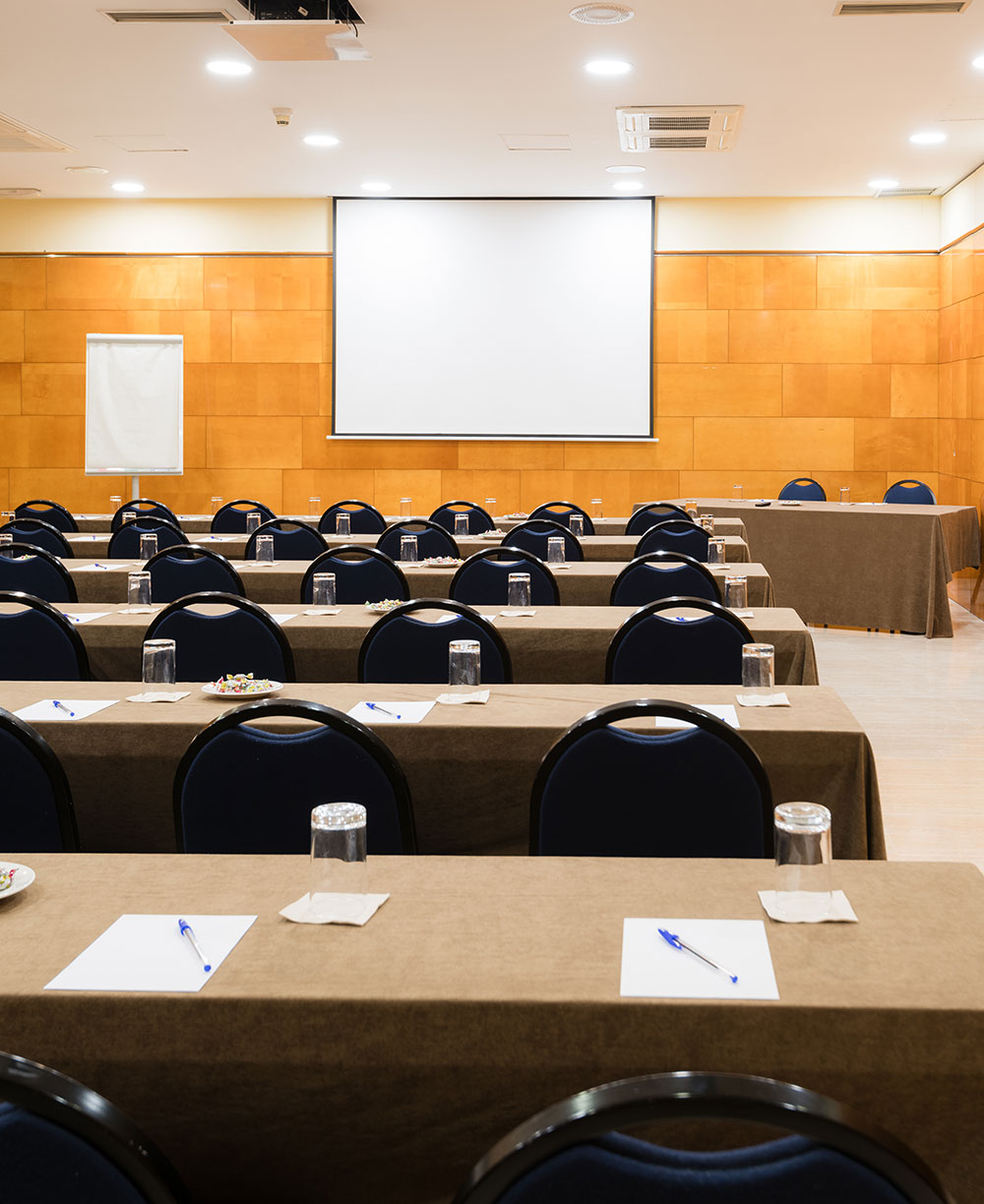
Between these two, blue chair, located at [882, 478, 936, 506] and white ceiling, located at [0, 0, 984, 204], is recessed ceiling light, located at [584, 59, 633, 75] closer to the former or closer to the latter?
white ceiling, located at [0, 0, 984, 204]

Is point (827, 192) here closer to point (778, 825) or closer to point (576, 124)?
point (576, 124)

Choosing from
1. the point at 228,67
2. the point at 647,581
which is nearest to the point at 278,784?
the point at 647,581

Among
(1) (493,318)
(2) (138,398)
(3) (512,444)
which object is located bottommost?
(3) (512,444)

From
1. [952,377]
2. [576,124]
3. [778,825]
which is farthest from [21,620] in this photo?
[952,377]

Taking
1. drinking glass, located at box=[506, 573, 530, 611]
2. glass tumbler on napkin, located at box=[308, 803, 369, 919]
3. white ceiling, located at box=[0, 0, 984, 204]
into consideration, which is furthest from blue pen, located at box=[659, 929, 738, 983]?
white ceiling, located at box=[0, 0, 984, 204]

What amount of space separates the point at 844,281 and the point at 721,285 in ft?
4.11

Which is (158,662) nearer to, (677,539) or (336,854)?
(336,854)

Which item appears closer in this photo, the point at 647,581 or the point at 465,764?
the point at 465,764

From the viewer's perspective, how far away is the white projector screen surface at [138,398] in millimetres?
14453

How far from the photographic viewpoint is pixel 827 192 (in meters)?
13.7

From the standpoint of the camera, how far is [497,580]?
638 cm

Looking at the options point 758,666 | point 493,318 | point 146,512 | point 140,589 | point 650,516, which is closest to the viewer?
point 758,666

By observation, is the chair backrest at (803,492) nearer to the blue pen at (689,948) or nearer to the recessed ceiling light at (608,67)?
the recessed ceiling light at (608,67)

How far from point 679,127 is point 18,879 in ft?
31.5
